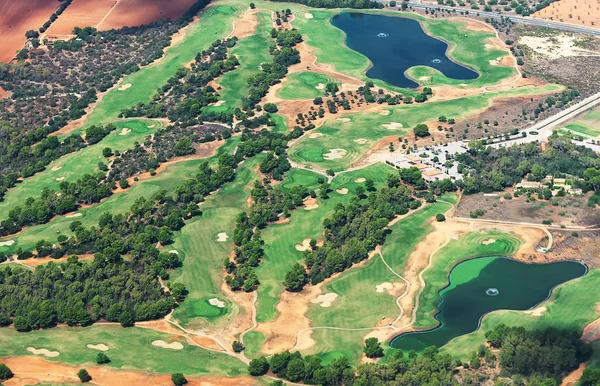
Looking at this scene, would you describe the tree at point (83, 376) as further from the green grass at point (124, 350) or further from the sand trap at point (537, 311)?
the sand trap at point (537, 311)

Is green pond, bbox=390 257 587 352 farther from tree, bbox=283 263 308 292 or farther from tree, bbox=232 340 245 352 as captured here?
tree, bbox=232 340 245 352

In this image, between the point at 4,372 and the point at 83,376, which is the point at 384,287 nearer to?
the point at 83,376

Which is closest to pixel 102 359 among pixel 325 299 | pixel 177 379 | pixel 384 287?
pixel 177 379

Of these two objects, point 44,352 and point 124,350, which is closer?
point 44,352

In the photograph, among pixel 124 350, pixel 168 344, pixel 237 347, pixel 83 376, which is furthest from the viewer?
pixel 168 344

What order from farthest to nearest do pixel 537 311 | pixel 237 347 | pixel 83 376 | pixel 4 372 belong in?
pixel 537 311, pixel 237 347, pixel 83 376, pixel 4 372

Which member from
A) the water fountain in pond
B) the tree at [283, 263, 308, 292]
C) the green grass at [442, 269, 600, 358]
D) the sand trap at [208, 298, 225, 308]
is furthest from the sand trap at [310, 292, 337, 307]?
the water fountain in pond
